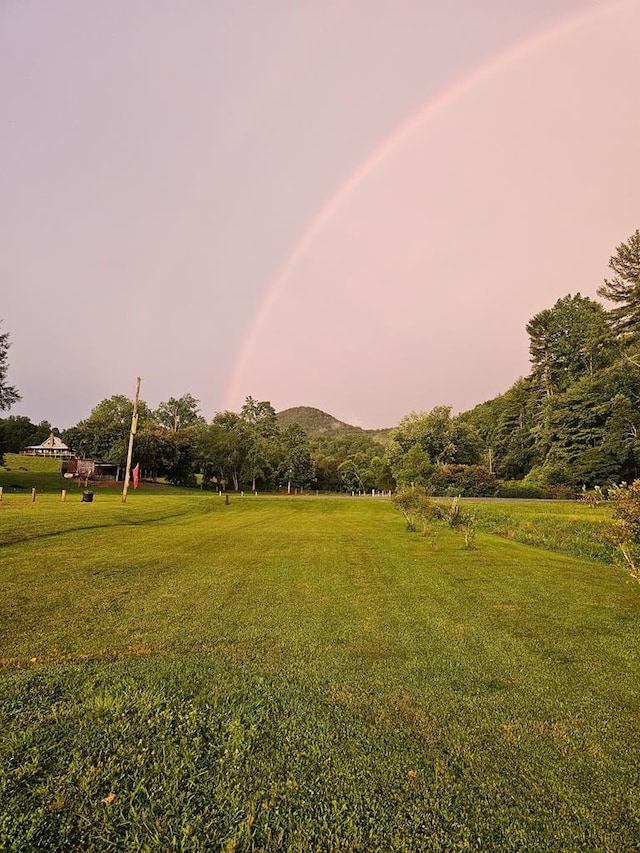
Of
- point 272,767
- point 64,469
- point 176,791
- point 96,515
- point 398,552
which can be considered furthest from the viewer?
point 64,469

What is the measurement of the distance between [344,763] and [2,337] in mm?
59287

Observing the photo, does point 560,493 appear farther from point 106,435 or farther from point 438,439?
point 106,435

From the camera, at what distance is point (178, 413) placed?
346 feet

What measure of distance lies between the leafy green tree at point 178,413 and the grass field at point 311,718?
99.9 metres

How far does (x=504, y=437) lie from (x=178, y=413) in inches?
2906

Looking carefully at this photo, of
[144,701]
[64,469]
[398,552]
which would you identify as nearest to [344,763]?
[144,701]

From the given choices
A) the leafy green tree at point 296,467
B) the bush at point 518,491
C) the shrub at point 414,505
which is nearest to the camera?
the shrub at point 414,505

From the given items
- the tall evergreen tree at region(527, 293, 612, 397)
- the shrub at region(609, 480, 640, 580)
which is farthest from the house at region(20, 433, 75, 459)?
the shrub at region(609, 480, 640, 580)

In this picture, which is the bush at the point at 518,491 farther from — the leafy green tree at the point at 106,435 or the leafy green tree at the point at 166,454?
the leafy green tree at the point at 106,435

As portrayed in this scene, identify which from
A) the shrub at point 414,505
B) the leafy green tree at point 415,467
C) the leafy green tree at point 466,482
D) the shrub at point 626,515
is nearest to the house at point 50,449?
the leafy green tree at point 415,467

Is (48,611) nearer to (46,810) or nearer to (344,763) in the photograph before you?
(46,810)

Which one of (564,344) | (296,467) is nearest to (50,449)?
(296,467)

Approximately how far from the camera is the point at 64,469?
63.5 meters

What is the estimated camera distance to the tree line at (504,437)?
50.7 metres
